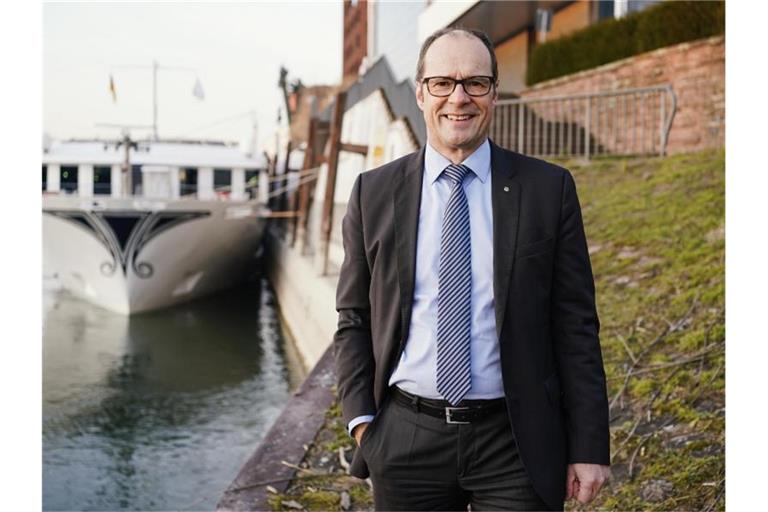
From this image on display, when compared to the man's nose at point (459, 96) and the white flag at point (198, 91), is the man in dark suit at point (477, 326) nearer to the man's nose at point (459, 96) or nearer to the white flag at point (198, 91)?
the man's nose at point (459, 96)

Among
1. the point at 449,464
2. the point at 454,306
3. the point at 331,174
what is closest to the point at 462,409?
the point at 449,464

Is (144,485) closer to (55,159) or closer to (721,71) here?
(721,71)

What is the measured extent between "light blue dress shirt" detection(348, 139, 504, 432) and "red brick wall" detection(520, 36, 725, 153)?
10101 millimetres

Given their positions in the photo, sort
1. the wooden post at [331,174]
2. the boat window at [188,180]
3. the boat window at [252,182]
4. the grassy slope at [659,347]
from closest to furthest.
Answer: the grassy slope at [659,347] < the wooden post at [331,174] < the boat window at [188,180] < the boat window at [252,182]

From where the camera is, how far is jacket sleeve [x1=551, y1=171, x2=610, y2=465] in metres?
2.14

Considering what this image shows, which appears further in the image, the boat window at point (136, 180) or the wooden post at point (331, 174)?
the boat window at point (136, 180)

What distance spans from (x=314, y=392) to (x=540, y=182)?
14.3 feet

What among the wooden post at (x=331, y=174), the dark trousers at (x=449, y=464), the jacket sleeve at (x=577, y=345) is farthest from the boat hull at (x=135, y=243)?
the jacket sleeve at (x=577, y=345)

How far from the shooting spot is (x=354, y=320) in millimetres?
2363

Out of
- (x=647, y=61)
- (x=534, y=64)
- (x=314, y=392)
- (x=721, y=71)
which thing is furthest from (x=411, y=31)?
(x=314, y=392)

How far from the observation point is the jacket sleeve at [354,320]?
91.4 inches

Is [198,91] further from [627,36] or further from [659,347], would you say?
[659,347]

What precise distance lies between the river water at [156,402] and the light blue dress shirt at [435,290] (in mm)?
5899

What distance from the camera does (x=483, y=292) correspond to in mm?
2145
